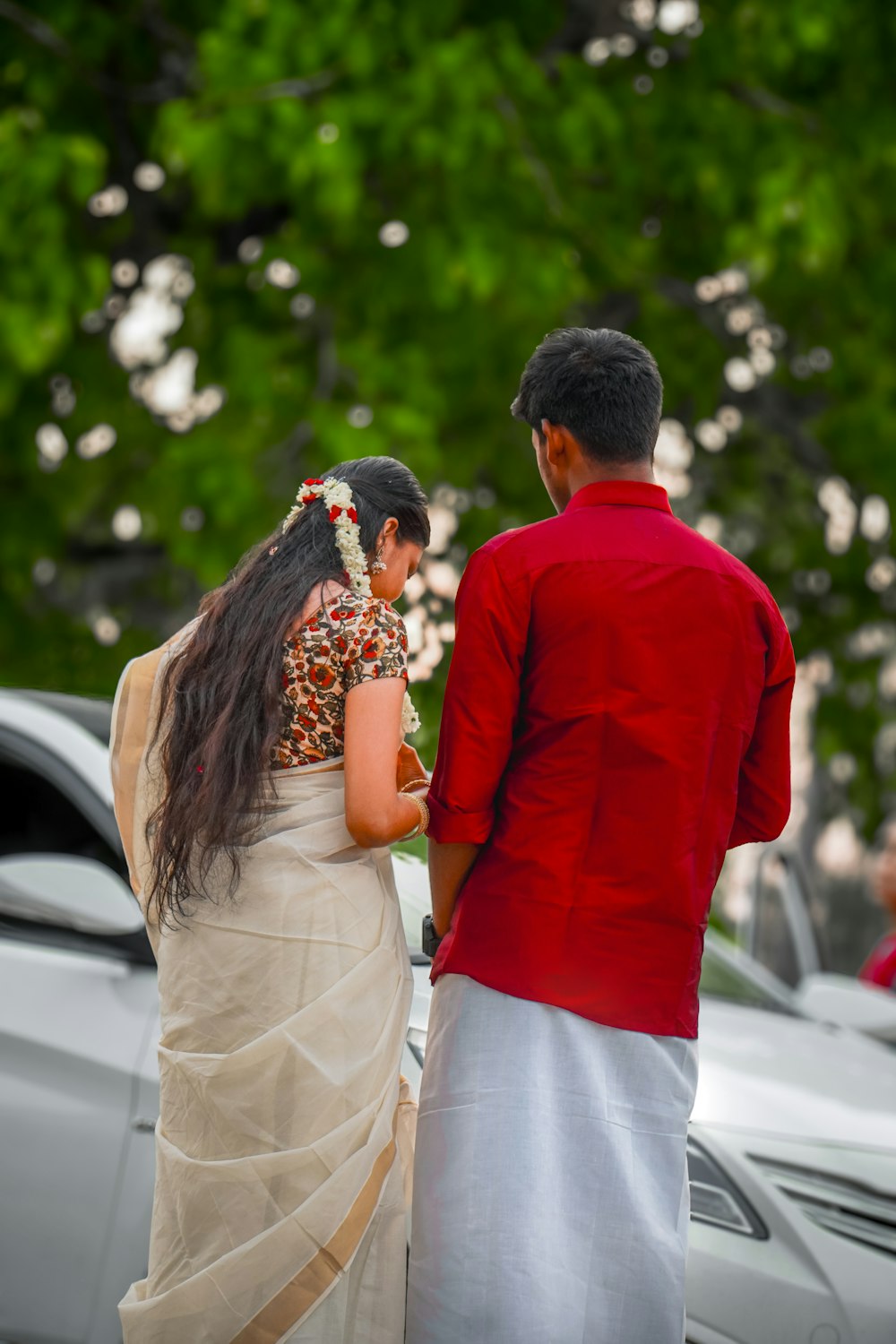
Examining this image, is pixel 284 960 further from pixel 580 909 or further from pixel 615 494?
pixel 615 494

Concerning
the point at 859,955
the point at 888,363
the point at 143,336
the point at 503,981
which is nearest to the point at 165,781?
the point at 503,981

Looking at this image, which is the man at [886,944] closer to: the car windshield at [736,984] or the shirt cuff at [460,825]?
the car windshield at [736,984]

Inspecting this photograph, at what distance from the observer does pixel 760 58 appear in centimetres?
635

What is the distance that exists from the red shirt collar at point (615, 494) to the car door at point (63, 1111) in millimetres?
1406

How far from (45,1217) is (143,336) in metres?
4.68

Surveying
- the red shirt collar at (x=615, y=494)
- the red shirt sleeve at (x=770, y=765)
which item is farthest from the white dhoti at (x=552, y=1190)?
the red shirt collar at (x=615, y=494)

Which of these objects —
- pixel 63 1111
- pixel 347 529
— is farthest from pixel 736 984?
pixel 347 529

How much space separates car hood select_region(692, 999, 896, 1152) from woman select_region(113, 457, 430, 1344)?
2.74ft

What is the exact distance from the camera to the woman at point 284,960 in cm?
235

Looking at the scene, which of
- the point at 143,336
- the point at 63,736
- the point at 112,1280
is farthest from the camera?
the point at 143,336

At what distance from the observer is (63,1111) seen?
3070 mm

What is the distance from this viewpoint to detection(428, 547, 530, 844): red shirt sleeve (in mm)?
2186

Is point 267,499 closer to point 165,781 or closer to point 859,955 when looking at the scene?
point 165,781

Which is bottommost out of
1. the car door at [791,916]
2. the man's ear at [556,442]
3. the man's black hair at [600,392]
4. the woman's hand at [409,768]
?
the car door at [791,916]
